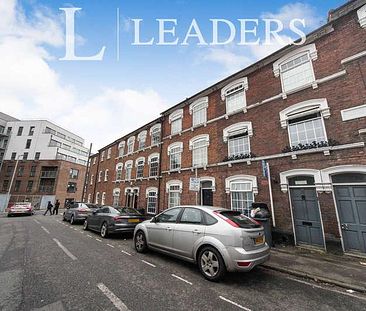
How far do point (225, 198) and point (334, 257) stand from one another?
5.02 meters

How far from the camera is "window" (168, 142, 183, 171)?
13.9 m

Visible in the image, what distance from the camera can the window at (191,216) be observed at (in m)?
5.22

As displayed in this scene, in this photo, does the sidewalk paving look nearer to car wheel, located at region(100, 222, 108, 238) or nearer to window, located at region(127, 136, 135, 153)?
car wheel, located at region(100, 222, 108, 238)

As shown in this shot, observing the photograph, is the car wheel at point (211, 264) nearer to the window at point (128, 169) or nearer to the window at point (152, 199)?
the window at point (152, 199)

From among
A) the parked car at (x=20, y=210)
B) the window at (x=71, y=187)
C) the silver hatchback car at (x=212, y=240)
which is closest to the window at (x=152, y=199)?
the silver hatchback car at (x=212, y=240)

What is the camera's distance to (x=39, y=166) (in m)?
41.3

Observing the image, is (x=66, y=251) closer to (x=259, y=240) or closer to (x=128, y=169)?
(x=259, y=240)

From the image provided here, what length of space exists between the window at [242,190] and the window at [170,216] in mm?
4866

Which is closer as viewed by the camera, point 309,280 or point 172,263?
point 309,280

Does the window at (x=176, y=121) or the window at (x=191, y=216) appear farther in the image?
the window at (x=176, y=121)

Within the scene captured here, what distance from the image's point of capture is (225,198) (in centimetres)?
1037

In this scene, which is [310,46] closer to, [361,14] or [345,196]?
[361,14]

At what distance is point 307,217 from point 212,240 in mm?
5364

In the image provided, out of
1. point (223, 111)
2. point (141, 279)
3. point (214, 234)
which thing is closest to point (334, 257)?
point (214, 234)
